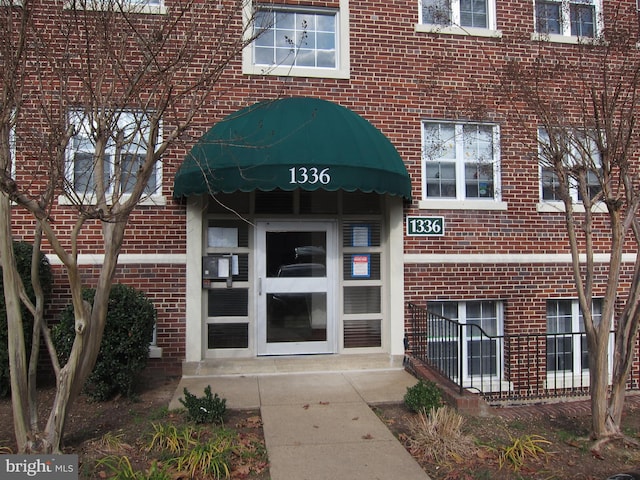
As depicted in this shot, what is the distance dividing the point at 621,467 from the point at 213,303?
212 inches

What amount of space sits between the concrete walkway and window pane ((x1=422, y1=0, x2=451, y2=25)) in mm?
5501

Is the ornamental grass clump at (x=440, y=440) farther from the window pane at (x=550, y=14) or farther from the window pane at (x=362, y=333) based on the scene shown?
the window pane at (x=550, y=14)

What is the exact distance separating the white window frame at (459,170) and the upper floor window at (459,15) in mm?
1548

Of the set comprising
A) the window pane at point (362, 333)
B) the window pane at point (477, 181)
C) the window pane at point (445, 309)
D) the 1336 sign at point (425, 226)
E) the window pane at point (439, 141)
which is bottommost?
the window pane at point (362, 333)

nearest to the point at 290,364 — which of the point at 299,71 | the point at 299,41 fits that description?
the point at 299,71

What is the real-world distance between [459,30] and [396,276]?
409 centimetres

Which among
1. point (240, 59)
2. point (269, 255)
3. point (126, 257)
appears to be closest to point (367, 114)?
point (240, 59)

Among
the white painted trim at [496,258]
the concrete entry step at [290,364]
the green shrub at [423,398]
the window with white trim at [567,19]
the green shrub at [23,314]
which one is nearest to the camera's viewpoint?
the green shrub at [423,398]

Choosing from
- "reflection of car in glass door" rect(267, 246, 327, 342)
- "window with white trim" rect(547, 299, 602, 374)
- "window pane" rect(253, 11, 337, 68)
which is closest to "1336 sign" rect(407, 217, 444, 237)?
"reflection of car in glass door" rect(267, 246, 327, 342)

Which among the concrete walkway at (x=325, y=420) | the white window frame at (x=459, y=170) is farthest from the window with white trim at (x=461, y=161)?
the concrete walkway at (x=325, y=420)

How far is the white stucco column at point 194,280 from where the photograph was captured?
733cm

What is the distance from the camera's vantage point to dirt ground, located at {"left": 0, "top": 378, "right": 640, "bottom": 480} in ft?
14.6

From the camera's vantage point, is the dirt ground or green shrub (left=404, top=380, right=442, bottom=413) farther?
green shrub (left=404, top=380, right=442, bottom=413)

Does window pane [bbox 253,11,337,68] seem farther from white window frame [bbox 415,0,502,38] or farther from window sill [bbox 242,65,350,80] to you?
white window frame [bbox 415,0,502,38]
